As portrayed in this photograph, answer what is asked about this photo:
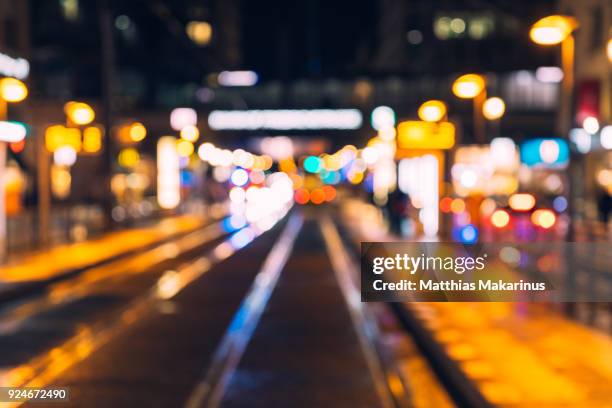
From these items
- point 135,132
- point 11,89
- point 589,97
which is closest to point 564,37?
point 11,89

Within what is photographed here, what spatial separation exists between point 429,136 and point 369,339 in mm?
15468

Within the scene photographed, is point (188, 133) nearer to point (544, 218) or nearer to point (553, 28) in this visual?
point (544, 218)

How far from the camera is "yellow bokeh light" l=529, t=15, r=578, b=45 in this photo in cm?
1457

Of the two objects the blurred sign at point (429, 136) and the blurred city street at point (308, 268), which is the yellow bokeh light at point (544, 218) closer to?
the blurred city street at point (308, 268)

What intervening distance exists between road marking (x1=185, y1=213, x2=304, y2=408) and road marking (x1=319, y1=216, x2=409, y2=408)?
1.50 m

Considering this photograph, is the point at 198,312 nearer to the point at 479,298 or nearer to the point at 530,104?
the point at 479,298

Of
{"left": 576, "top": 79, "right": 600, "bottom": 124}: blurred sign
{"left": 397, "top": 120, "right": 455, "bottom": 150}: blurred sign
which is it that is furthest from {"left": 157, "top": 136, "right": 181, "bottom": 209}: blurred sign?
{"left": 397, "top": 120, "right": 455, "bottom": 150}: blurred sign

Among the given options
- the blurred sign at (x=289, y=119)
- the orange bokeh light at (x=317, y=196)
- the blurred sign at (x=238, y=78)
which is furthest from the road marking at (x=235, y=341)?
the blurred sign at (x=238, y=78)

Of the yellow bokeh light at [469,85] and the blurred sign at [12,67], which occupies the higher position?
the blurred sign at [12,67]

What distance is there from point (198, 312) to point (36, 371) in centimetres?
574

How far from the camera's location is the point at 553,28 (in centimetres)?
1474

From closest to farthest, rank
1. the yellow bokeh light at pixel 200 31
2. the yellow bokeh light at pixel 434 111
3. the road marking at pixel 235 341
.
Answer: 1. the road marking at pixel 235 341
2. the yellow bokeh light at pixel 434 111
3. the yellow bokeh light at pixel 200 31

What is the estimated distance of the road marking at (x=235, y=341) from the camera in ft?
31.8

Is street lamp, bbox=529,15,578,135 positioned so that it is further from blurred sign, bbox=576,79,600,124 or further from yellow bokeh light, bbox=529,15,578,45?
blurred sign, bbox=576,79,600,124
